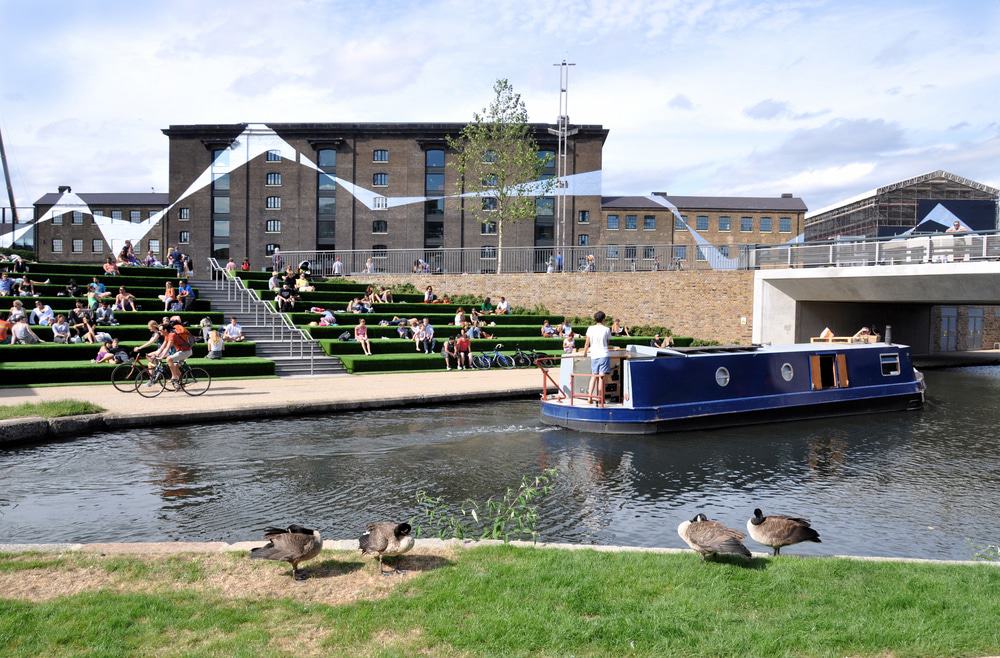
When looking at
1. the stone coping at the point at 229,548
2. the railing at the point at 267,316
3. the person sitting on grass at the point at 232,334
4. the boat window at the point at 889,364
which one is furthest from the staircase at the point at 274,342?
the stone coping at the point at 229,548

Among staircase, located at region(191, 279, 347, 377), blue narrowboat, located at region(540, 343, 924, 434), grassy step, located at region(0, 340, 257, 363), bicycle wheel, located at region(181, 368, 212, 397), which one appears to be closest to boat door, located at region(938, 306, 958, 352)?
blue narrowboat, located at region(540, 343, 924, 434)

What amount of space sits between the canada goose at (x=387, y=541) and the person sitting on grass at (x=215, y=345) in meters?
15.7

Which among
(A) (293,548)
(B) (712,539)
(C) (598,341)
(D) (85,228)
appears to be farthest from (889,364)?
(D) (85,228)

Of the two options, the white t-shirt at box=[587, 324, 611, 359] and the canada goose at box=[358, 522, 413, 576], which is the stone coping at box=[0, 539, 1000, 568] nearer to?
the canada goose at box=[358, 522, 413, 576]

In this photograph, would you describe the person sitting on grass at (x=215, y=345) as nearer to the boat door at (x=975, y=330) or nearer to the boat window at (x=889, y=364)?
the boat window at (x=889, y=364)

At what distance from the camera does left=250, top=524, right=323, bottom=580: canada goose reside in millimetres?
5352

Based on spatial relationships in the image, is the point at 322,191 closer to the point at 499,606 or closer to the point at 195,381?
the point at 195,381

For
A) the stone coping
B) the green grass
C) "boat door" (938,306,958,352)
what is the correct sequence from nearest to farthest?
the stone coping < the green grass < "boat door" (938,306,958,352)

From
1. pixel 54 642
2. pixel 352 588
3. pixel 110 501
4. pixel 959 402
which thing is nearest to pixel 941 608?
pixel 352 588

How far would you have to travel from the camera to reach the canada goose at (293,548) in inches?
211

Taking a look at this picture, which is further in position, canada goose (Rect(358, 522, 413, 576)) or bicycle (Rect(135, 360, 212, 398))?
bicycle (Rect(135, 360, 212, 398))

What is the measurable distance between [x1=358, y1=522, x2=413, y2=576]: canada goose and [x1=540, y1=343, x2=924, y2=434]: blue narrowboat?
861 centimetres

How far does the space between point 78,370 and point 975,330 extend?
135ft

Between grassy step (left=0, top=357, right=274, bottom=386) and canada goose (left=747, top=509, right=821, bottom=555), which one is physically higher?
grassy step (left=0, top=357, right=274, bottom=386)
